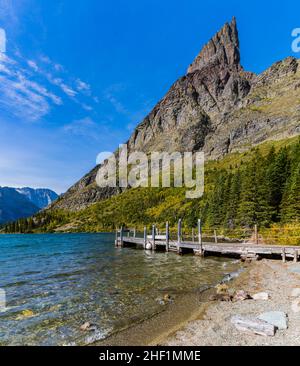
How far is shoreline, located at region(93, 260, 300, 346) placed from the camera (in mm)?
9505

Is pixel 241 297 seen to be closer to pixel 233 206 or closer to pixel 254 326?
pixel 254 326

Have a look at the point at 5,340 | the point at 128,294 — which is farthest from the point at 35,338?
the point at 128,294

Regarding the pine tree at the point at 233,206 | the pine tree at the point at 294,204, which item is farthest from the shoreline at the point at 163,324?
the pine tree at the point at 233,206

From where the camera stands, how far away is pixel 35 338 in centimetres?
1191

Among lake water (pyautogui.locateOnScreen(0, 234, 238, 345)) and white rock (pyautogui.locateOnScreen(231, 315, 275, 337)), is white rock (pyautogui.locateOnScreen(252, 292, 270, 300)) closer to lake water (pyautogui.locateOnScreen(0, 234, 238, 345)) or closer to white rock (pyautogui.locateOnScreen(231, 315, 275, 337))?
white rock (pyautogui.locateOnScreen(231, 315, 275, 337))

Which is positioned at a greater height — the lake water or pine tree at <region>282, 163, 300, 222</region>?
pine tree at <region>282, 163, 300, 222</region>

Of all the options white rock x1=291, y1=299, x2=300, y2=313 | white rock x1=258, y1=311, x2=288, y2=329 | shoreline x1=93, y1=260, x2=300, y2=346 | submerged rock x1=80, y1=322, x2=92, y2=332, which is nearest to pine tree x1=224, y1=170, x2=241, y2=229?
shoreline x1=93, y1=260, x2=300, y2=346

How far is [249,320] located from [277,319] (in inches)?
46.2

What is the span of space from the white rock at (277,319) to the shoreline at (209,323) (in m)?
0.23

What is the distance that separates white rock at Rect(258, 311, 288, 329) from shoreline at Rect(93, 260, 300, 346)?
0.23m

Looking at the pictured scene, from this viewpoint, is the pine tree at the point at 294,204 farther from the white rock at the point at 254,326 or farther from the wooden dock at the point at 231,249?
the white rock at the point at 254,326

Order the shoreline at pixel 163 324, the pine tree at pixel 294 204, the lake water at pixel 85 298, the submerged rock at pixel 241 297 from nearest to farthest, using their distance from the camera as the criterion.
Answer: the shoreline at pixel 163 324
the lake water at pixel 85 298
the submerged rock at pixel 241 297
the pine tree at pixel 294 204

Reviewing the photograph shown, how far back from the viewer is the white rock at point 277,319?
32.8 feet

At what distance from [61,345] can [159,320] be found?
4.55 meters
